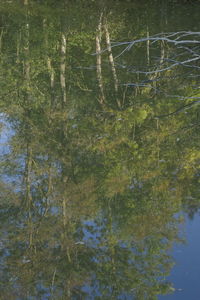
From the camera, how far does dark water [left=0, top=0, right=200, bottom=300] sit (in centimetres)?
470

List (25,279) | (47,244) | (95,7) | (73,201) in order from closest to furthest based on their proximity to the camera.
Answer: (25,279) < (47,244) < (73,201) < (95,7)

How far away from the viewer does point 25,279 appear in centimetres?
474

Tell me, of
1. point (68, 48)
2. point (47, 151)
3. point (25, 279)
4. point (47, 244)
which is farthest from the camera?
point (68, 48)

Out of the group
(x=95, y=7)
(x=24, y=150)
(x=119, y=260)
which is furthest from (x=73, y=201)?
(x=95, y=7)

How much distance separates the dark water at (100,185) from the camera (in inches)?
185

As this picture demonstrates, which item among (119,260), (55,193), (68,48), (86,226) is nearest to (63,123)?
(55,193)

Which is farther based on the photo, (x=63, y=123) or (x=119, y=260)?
(x=63, y=123)

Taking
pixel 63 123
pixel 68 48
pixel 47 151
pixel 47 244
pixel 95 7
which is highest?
pixel 95 7

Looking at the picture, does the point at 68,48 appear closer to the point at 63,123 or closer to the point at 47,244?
the point at 63,123

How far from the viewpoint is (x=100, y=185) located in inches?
260

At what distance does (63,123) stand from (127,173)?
99.2 inches

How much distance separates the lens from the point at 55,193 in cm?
645

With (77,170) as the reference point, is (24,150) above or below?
above

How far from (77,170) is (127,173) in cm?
79
